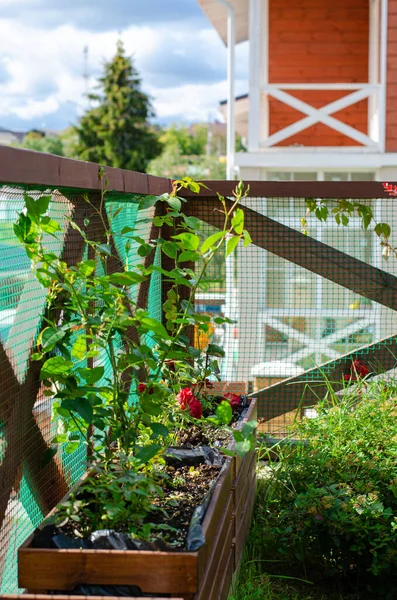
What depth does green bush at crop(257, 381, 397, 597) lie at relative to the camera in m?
2.76

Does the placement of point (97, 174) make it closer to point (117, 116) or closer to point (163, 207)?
point (163, 207)

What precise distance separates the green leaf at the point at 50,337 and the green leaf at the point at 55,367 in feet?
0.12

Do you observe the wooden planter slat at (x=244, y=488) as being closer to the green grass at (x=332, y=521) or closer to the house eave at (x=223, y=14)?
the green grass at (x=332, y=521)

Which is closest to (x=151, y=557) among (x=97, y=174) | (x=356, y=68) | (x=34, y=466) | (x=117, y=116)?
(x=34, y=466)

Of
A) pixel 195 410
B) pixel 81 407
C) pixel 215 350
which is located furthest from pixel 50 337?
pixel 215 350

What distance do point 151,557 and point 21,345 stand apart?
62 cm

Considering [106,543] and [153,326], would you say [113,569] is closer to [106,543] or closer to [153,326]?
[106,543]

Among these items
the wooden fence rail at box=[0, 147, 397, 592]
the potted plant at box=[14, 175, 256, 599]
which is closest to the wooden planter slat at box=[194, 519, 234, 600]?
the potted plant at box=[14, 175, 256, 599]

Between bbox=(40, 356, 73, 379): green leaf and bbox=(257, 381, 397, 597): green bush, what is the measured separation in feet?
4.01

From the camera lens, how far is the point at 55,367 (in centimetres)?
199

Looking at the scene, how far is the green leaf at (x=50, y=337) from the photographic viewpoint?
1.94 meters

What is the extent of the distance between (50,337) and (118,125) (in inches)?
1415

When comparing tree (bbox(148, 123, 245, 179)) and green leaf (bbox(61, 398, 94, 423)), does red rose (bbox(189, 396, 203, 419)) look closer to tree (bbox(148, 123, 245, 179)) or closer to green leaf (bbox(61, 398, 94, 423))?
green leaf (bbox(61, 398, 94, 423))

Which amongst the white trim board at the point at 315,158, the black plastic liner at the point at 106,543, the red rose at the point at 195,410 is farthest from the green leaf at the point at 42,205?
the white trim board at the point at 315,158
